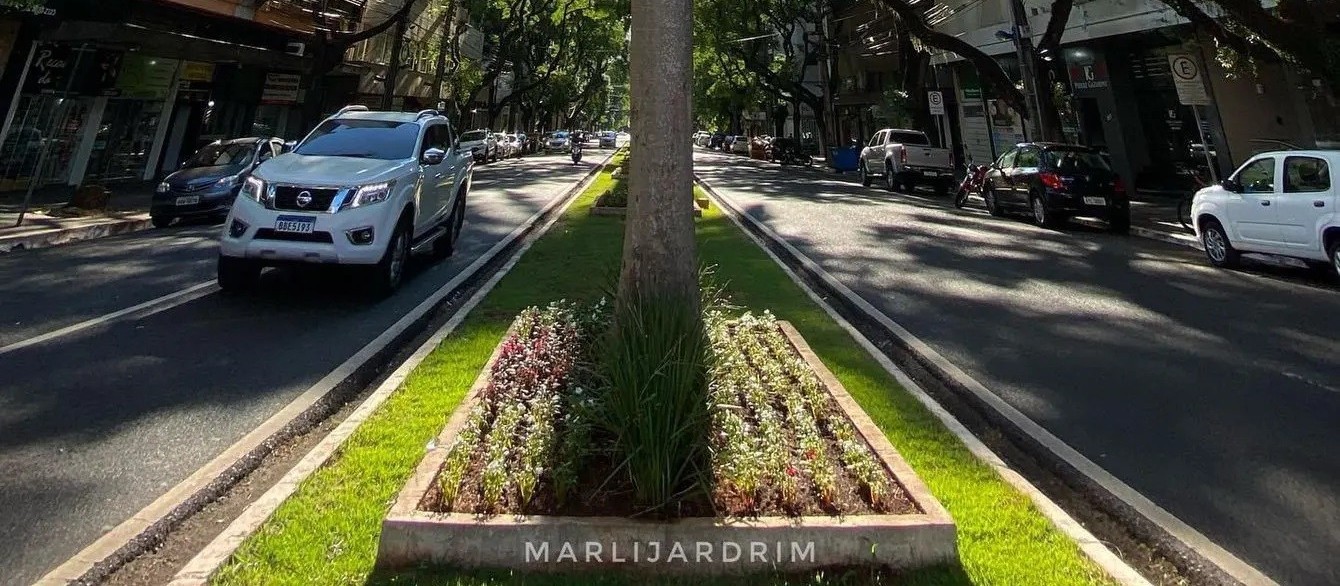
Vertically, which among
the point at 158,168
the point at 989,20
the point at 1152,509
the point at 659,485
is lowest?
the point at 1152,509

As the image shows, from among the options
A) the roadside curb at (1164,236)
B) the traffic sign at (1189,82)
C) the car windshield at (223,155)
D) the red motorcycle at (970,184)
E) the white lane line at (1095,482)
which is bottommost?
the white lane line at (1095,482)

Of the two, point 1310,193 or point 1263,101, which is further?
point 1263,101

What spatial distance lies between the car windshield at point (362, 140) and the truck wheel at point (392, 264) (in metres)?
0.96

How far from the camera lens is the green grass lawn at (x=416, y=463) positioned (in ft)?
10.2

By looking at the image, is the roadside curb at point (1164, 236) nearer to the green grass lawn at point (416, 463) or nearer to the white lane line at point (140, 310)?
the green grass lawn at point (416, 463)

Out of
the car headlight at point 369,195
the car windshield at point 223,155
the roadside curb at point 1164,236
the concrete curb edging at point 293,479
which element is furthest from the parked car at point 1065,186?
the car windshield at point 223,155

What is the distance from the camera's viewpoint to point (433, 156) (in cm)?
1010

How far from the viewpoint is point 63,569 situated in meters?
3.23

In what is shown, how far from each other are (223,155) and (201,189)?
1693 millimetres

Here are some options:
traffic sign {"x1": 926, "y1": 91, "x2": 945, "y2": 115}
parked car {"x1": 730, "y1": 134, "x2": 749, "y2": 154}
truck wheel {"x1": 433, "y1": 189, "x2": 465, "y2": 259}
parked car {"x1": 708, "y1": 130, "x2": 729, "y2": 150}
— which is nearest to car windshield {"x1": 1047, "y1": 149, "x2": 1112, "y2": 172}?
traffic sign {"x1": 926, "y1": 91, "x2": 945, "y2": 115}

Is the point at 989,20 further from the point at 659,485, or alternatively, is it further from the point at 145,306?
the point at 659,485

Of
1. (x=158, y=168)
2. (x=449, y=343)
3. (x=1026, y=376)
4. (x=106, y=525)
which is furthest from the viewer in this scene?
(x=158, y=168)

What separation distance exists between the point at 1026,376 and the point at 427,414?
4.33 meters

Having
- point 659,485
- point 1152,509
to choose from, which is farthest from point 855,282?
point 659,485
